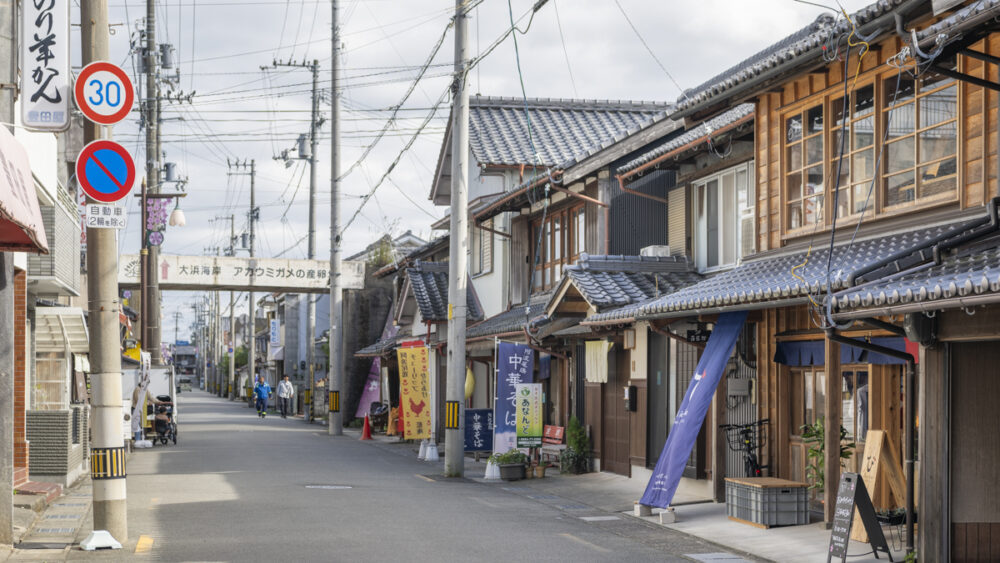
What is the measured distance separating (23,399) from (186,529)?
4939mm

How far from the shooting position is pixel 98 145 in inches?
473

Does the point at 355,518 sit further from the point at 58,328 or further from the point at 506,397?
the point at 58,328

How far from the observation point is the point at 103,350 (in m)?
12.1

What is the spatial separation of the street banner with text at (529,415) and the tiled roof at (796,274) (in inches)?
243

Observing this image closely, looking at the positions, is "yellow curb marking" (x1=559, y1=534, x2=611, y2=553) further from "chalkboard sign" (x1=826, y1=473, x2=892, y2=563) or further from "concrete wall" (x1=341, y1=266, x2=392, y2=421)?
"concrete wall" (x1=341, y1=266, x2=392, y2=421)

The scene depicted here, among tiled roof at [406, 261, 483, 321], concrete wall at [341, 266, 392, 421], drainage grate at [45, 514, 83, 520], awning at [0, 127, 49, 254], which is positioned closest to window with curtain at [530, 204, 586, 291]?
tiled roof at [406, 261, 483, 321]

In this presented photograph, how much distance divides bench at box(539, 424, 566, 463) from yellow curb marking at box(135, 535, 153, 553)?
12.1 metres

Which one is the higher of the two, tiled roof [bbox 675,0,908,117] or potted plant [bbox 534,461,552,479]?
tiled roof [bbox 675,0,908,117]

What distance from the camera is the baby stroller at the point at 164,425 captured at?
30047 millimetres

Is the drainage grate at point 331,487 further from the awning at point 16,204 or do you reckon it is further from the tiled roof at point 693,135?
the awning at point 16,204

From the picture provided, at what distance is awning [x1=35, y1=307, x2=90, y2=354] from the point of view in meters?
19.0

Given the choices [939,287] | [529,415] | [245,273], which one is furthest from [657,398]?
[245,273]

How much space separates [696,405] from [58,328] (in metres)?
11.9

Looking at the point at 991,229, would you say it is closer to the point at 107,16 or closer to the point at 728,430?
the point at 728,430
